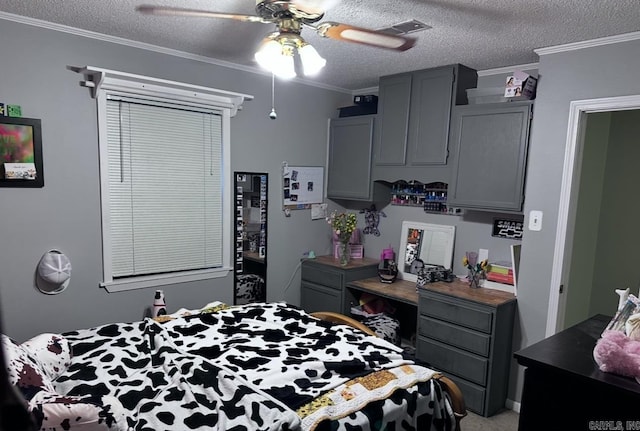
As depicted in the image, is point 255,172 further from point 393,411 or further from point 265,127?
point 393,411

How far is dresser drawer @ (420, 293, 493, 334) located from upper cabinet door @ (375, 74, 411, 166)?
4.01ft

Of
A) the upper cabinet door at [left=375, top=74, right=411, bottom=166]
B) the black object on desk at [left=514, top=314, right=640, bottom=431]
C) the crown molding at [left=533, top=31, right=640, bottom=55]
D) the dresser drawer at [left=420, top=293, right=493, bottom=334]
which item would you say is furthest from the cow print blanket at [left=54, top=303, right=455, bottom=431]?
the crown molding at [left=533, top=31, right=640, bottom=55]

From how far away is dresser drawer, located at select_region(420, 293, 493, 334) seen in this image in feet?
9.39

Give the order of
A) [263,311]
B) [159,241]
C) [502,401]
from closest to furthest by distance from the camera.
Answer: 1. [263,311]
2. [502,401]
3. [159,241]

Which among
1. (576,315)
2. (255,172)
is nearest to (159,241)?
(255,172)

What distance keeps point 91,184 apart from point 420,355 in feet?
8.96

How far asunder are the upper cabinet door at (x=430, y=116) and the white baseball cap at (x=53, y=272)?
2722mm

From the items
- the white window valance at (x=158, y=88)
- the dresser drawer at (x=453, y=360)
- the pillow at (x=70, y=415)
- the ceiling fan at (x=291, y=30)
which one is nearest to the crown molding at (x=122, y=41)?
the white window valance at (x=158, y=88)

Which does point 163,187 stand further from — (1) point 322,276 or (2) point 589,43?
(2) point 589,43

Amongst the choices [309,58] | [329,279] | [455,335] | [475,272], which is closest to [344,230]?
[329,279]

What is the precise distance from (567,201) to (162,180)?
2.87 m

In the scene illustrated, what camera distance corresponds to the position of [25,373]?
1597 millimetres

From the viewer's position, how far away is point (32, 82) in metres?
2.61

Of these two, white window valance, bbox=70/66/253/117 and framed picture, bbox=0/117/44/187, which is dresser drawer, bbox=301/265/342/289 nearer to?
white window valance, bbox=70/66/253/117
